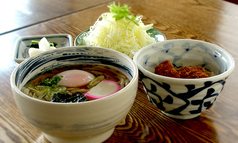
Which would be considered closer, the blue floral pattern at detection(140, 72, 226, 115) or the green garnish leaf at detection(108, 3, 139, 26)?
the blue floral pattern at detection(140, 72, 226, 115)

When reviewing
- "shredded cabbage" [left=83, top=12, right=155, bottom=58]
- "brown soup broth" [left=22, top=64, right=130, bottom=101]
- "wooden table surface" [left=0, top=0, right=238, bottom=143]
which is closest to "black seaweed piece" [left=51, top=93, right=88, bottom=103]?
"brown soup broth" [left=22, top=64, right=130, bottom=101]

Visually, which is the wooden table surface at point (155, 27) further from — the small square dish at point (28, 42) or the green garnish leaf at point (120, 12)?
the green garnish leaf at point (120, 12)

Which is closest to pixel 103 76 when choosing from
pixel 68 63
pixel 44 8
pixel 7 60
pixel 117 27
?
pixel 68 63

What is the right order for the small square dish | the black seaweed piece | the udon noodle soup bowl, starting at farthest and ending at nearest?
the small square dish < the black seaweed piece < the udon noodle soup bowl

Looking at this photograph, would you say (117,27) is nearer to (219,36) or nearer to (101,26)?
(101,26)

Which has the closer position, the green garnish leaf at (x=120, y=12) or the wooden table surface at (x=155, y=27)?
the wooden table surface at (x=155, y=27)

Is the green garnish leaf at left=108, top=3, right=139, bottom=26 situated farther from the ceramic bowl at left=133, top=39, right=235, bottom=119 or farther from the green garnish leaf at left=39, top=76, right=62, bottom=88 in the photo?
the green garnish leaf at left=39, top=76, right=62, bottom=88

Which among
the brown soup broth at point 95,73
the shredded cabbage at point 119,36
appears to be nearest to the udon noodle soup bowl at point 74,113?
the brown soup broth at point 95,73
